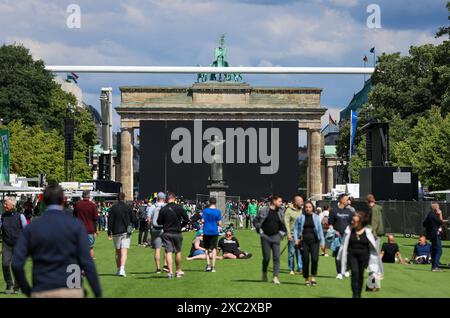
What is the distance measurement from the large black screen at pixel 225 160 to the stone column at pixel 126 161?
1329 cm

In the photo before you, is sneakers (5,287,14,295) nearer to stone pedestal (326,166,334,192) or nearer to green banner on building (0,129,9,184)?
green banner on building (0,129,9,184)

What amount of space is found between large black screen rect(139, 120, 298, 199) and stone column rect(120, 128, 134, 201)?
13.3 meters

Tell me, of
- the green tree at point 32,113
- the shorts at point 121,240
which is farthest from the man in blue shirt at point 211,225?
the green tree at point 32,113

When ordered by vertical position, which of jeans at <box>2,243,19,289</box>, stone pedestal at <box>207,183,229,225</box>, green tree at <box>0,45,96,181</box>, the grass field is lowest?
the grass field

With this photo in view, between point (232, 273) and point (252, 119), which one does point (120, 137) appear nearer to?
point (252, 119)

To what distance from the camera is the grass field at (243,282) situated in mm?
16531

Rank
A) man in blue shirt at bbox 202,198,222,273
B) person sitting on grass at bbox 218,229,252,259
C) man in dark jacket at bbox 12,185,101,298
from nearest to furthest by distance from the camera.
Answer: man in dark jacket at bbox 12,185,101,298, man in blue shirt at bbox 202,198,222,273, person sitting on grass at bbox 218,229,252,259

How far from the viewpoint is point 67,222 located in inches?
315

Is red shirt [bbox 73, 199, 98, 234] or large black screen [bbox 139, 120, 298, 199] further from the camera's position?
large black screen [bbox 139, 120, 298, 199]

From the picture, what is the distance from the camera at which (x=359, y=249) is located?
1485cm

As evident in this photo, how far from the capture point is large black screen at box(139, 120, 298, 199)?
100 metres

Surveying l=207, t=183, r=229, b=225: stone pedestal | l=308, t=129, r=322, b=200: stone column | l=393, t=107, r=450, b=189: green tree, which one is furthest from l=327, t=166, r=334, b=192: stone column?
l=207, t=183, r=229, b=225: stone pedestal

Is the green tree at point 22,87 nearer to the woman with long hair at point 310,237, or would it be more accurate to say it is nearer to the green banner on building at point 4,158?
the green banner on building at point 4,158
